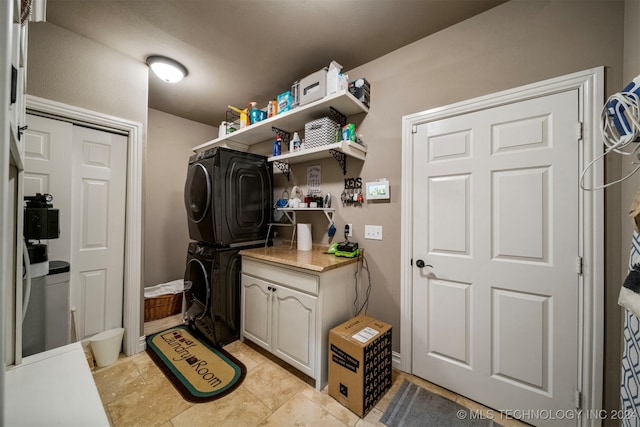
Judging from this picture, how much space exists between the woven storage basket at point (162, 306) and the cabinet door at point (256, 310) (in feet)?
3.82

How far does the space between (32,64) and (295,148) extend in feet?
6.39

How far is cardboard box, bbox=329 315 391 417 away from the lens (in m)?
1.47

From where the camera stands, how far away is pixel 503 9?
1.54 meters

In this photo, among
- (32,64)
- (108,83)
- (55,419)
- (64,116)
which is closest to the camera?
(55,419)

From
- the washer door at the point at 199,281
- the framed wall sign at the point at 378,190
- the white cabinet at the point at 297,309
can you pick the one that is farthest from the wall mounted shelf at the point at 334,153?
the washer door at the point at 199,281

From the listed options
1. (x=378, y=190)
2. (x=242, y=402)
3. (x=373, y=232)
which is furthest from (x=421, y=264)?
(x=242, y=402)

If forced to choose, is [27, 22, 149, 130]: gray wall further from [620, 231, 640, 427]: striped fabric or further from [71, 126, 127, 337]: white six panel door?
[620, 231, 640, 427]: striped fabric

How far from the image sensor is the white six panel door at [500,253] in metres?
1.35

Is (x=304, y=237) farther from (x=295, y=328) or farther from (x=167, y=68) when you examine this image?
(x=167, y=68)

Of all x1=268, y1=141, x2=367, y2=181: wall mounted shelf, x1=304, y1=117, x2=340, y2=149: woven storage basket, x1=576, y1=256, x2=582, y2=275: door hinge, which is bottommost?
x1=576, y1=256, x2=582, y2=275: door hinge

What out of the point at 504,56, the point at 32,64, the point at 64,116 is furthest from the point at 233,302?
the point at 504,56

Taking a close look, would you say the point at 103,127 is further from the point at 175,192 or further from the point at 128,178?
the point at 175,192

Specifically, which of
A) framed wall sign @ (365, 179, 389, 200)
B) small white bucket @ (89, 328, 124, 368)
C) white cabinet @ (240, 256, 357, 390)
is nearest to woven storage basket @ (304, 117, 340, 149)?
framed wall sign @ (365, 179, 389, 200)

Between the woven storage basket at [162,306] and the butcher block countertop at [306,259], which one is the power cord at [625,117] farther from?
the woven storage basket at [162,306]
